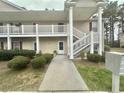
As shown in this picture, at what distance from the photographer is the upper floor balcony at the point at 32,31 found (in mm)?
24578

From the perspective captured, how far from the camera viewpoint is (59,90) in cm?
888

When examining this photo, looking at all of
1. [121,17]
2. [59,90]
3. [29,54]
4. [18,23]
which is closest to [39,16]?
[18,23]

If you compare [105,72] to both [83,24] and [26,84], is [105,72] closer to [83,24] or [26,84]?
[26,84]

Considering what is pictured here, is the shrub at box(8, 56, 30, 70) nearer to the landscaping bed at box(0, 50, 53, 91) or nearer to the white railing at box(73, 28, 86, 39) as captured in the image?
the landscaping bed at box(0, 50, 53, 91)

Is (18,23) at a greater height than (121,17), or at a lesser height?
lesser

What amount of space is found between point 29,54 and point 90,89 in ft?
37.5

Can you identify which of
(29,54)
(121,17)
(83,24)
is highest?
(121,17)

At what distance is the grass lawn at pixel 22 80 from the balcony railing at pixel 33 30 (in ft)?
35.3

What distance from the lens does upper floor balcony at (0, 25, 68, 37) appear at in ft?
80.6

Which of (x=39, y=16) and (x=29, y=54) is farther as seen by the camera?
(x=39, y=16)

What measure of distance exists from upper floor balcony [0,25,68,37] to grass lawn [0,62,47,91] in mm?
10676

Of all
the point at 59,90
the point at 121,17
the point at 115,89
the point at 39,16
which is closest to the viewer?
the point at 115,89

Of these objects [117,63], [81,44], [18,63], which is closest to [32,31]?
[81,44]

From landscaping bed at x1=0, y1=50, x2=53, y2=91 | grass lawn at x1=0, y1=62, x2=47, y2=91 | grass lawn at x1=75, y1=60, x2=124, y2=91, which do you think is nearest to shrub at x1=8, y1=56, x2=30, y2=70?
landscaping bed at x1=0, y1=50, x2=53, y2=91
